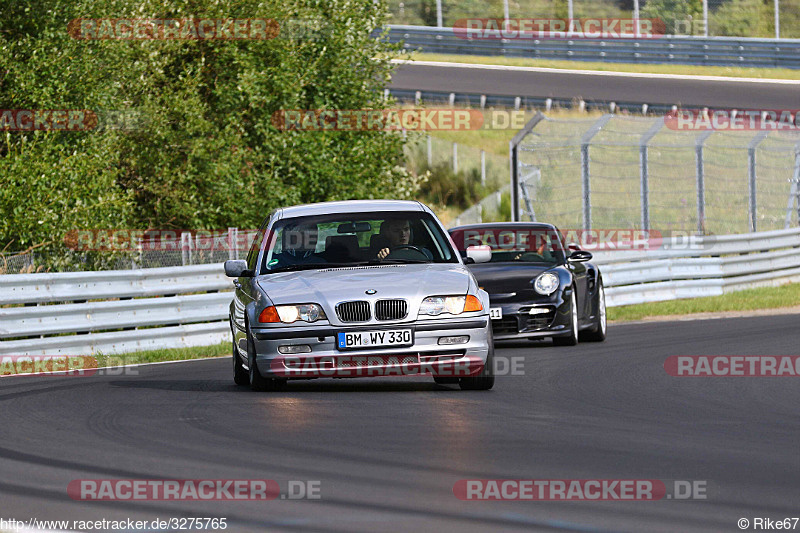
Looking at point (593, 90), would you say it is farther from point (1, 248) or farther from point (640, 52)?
point (1, 248)

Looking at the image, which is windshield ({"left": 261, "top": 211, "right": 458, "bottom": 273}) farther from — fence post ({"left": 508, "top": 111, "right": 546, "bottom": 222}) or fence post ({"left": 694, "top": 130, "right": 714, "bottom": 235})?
fence post ({"left": 694, "top": 130, "right": 714, "bottom": 235})

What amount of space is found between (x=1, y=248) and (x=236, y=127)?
6.85 m

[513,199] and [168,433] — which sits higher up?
[168,433]

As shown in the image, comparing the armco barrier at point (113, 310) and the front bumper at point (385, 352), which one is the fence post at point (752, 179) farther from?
the front bumper at point (385, 352)

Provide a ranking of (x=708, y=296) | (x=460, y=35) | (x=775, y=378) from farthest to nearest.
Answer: (x=460, y=35) → (x=708, y=296) → (x=775, y=378)

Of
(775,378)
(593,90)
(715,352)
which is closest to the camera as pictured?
(775,378)

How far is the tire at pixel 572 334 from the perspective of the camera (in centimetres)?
1543

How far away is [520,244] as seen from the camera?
17031 millimetres

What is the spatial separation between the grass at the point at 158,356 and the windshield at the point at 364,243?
4.47 meters

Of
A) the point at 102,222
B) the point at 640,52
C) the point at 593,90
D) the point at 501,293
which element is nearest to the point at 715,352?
the point at 501,293

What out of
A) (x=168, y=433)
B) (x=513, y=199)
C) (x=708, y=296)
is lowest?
(x=708, y=296)

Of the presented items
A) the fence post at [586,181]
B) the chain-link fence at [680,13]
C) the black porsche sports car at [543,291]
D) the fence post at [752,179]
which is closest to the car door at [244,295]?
the black porsche sports car at [543,291]

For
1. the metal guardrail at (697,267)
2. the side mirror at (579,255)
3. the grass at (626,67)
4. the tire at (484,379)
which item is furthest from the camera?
the grass at (626,67)

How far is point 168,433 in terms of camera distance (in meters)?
8.70
